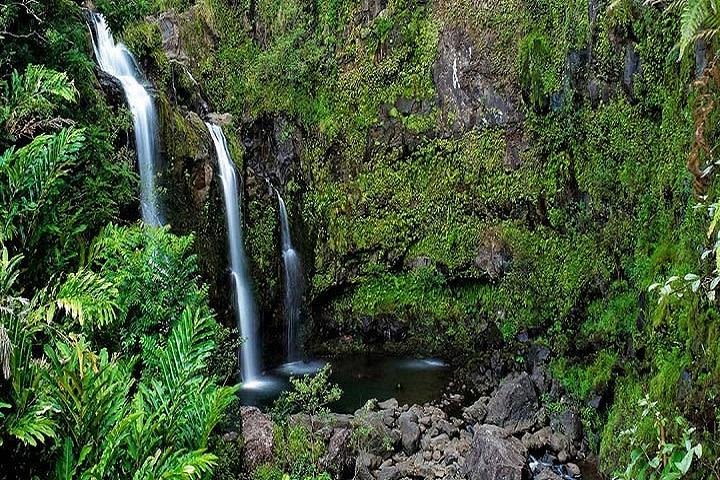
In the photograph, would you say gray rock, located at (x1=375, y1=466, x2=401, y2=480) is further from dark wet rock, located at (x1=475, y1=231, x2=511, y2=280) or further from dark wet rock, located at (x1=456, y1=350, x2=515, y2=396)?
dark wet rock, located at (x1=475, y1=231, x2=511, y2=280)

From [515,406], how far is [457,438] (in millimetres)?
1213

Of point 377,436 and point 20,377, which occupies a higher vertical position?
point 20,377

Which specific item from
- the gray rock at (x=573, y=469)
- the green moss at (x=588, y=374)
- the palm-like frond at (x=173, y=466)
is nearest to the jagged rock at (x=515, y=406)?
the green moss at (x=588, y=374)

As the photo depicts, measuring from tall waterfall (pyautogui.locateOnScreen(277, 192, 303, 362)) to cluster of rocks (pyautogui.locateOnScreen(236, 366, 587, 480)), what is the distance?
3.30m

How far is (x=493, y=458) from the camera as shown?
7211mm

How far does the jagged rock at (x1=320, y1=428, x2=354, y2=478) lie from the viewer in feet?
24.3

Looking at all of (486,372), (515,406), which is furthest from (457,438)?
(486,372)

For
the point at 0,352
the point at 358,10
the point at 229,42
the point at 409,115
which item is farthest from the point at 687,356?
the point at 229,42

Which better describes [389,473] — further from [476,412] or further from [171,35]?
[171,35]

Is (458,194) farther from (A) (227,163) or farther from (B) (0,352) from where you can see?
(B) (0,352)

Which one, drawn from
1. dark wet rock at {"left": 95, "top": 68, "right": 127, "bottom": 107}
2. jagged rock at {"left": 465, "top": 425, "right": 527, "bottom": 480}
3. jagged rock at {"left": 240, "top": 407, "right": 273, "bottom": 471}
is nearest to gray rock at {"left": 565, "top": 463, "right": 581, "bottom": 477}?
jagged rock at {"left": 465, "top": 425, "right": 527, "bottom": 480}

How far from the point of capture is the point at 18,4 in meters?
5.46

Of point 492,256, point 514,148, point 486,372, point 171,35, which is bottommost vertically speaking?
point 486,372

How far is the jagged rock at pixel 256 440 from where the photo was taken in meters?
7.09
